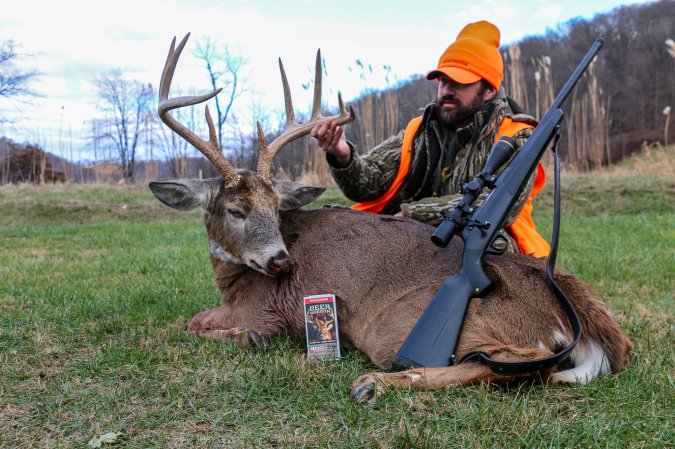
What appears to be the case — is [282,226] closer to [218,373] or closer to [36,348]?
[218,373]

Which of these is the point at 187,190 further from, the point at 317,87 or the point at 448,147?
the point at 448,147

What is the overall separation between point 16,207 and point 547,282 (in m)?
11.3

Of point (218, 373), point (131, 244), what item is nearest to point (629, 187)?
point (131, 244)

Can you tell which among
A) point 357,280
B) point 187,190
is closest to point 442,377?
point 357,280

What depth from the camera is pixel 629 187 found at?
12.3m

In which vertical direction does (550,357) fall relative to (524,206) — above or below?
below

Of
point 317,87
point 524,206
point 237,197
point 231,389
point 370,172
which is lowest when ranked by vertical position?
point 231,389

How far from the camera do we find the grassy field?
2389mm

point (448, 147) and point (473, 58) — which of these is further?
point (448, 147)

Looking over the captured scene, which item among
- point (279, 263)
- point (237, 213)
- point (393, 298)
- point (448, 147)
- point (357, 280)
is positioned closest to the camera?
point (393, 298)

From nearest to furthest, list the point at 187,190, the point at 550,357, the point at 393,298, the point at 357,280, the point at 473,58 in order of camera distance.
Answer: the point at 550,357
the point at 393,298
the point at 357,280
the point at 187,190
the point at 473,58

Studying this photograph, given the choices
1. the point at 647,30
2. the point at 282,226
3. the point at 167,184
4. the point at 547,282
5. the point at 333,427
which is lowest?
the point at 333,427

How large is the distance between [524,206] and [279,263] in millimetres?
1847

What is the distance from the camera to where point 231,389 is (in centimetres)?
290
